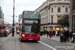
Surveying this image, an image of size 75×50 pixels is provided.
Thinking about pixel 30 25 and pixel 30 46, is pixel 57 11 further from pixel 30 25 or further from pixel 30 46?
pixel 30 46

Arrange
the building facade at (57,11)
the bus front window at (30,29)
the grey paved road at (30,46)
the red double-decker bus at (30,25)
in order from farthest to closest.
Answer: the building facade at (57,11) < the bus front window at (30,29) < the red double-decker bus at (30,25) < the grey paved road at (30,46)

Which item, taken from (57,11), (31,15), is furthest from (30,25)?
(57,11)

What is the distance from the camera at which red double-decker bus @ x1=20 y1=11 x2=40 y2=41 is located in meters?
19.3

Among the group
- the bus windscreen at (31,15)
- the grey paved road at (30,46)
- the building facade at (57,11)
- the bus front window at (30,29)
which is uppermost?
the building facade at (57,11)

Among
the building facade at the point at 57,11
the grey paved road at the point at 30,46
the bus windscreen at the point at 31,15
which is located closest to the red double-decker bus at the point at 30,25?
the bus windscreen at the point at 31,15

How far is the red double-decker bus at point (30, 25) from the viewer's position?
1934 cm

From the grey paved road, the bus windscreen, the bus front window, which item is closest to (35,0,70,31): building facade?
the bus front window

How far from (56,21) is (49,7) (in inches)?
290

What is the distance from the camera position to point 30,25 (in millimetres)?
19531

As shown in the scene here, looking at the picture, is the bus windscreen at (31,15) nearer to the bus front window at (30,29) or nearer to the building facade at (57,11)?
the bus front window at (30,29)

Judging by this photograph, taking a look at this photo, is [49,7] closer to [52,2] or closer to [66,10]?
[52,2]

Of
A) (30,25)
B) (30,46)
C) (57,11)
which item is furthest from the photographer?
(57,11)

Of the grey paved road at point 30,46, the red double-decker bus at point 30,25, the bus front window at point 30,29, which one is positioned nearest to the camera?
the grey paved road at point 30,46

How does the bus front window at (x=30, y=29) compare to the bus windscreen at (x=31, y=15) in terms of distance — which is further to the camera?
the bus front window at (x=30, y=29)
